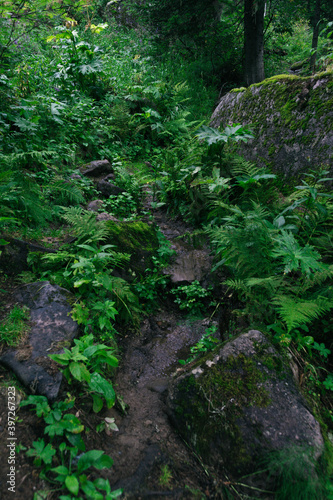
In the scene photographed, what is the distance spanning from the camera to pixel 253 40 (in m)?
7.62

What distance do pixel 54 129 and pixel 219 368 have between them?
4.80 meters

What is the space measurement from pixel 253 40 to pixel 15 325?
907cm

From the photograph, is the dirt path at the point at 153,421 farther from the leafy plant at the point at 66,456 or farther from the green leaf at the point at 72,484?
the green leaf at the point at 72,484

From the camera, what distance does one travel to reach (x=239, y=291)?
325cm

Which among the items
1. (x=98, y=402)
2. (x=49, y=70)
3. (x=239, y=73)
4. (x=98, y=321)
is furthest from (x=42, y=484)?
(x=239, y=73)

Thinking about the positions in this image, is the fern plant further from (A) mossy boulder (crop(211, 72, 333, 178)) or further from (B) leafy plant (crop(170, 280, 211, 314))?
(A) mossy boulder (crop(211, 72, 333, 178))

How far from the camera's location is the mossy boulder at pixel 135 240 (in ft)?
11.9

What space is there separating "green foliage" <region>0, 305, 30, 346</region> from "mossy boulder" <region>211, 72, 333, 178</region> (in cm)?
387

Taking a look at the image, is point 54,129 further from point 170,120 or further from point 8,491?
point 8,491

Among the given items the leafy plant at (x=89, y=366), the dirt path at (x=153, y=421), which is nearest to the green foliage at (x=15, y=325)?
the leafy plant at (x=89, y=366)

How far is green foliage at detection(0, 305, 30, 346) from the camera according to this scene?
7.16 ft

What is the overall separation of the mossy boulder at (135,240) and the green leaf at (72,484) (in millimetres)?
2359

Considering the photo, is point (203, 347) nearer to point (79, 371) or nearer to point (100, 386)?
point (100, 386)

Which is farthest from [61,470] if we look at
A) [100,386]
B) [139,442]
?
[139,442]
